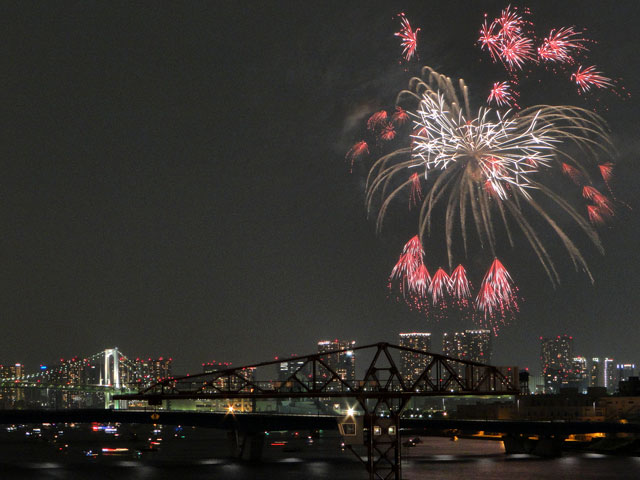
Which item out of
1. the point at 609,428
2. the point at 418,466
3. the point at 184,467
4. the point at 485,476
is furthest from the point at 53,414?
the point at 609,428

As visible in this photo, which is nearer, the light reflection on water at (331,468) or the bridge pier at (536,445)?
the light reflection on water at (331,468)

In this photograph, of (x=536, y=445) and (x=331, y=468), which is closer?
(x=331, y=468)

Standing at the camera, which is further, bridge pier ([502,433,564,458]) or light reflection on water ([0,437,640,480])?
bridge pier ([502,433,564,458])

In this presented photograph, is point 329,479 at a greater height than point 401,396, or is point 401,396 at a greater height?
point 401,396

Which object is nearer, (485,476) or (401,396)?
(401,396)

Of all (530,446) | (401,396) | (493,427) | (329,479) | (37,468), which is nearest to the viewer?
(401,396)

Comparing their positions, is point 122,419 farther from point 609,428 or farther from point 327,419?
point 609,428

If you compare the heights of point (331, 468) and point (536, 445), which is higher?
point (331, 468)

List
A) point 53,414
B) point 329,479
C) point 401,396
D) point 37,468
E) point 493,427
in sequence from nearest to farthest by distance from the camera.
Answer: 1. point 401,396
2. point 329,479
3. point 37,468
4. point 53,414
5. point 493,427
